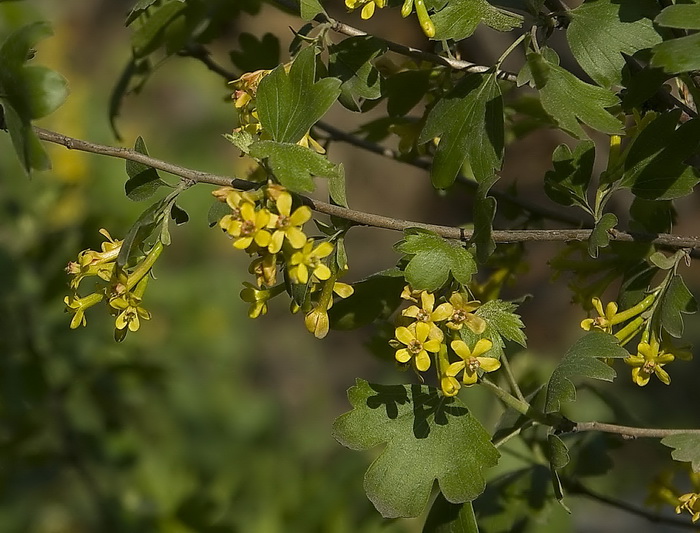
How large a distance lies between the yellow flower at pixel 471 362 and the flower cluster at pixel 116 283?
0.30 metres

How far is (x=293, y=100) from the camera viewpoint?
829mm

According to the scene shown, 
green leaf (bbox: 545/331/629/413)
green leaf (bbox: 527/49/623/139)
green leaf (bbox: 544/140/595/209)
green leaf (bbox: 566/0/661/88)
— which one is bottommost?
green leaf (bbox: 545/331/629/413)

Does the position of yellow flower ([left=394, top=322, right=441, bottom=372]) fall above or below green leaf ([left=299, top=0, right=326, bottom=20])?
below

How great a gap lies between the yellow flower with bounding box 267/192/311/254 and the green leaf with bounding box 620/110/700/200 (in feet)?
1.16

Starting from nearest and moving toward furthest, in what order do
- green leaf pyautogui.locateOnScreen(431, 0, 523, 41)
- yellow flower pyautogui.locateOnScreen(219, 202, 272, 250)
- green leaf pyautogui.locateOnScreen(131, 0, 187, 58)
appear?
yellow flower pyautogui.locateOnScreen(219, 202, 272, 250), green leaf pyautogui.locateOnScreen(431, 0, 523, 41), green leaf pyautogui.locateOnScreen(131, 0, 187, 58)

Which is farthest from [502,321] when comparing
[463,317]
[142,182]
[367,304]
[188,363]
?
[188,363]

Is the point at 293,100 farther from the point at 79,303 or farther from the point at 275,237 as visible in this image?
the point at 79,303

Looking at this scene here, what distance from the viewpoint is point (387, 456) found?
910 millimetres

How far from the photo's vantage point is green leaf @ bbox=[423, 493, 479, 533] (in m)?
0.94

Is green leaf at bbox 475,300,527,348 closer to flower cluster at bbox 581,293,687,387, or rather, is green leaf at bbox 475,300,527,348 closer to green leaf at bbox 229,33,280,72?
flower cluster at bbox 581,293,687,387

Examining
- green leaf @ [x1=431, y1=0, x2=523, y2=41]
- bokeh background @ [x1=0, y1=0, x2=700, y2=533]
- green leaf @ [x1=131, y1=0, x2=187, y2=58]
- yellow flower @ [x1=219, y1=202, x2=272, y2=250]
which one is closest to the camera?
yellow flower @ [x1=219, y1=202, x2=272, y2=250]


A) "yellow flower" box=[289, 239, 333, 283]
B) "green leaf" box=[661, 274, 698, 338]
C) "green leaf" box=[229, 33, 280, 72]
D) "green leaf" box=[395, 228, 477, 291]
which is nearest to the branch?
"green leaf" box=[661, 274, 698, 338]

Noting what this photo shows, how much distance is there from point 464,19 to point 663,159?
24 cm

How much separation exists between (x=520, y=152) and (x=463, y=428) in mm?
4114
